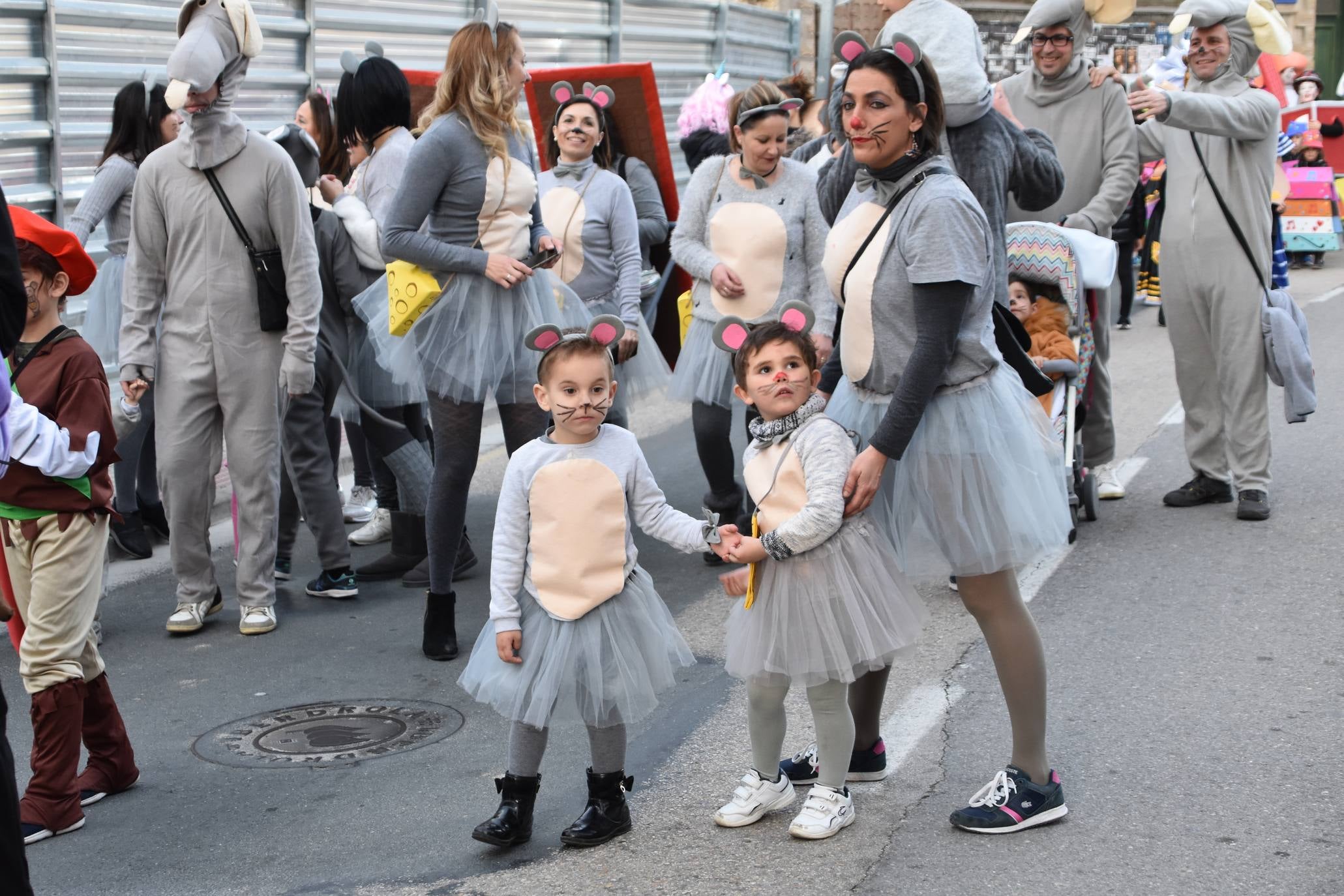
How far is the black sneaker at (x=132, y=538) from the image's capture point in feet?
25.4

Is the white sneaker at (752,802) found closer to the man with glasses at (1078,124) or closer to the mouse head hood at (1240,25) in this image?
the man with glasses at (1078,124)

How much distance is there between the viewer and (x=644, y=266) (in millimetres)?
8406

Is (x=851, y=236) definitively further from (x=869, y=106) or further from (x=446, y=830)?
(x=446, y=830)

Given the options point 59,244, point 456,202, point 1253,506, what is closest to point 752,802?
point 59,244

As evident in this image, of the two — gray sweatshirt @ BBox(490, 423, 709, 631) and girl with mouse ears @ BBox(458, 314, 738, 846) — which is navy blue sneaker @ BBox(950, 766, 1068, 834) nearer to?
girl with mouse ears @ BBox(458, 314, 738, 846)

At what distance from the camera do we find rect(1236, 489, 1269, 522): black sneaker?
770 centimetres

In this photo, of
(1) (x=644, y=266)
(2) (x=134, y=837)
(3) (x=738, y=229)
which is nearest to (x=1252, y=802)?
(2) (x=134, y=837)

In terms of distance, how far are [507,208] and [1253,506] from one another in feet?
12.9

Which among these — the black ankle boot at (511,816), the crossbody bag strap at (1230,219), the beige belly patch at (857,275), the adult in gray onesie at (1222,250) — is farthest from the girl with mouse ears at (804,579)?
the crossbody bag strap at (1230,219)

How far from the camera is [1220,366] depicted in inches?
316

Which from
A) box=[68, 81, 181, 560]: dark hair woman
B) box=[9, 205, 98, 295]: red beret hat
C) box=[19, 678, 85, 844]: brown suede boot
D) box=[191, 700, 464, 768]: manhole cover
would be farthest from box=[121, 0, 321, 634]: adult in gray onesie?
box=[19, 678, 85, 844]: brown suede boot

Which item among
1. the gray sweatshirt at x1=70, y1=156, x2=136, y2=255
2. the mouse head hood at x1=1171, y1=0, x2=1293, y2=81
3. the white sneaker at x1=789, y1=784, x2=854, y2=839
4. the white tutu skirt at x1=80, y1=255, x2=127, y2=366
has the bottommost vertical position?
the white sneaker at x1=789, y1=784, x2=854, y2=839

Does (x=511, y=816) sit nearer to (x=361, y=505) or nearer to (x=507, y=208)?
(x=507, y=208)

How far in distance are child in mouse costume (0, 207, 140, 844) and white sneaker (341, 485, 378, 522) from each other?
3.64 metres
